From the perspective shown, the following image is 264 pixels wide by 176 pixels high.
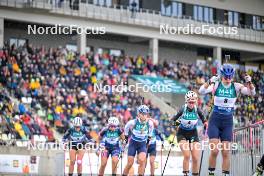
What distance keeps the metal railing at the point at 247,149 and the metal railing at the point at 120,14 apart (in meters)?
25.4

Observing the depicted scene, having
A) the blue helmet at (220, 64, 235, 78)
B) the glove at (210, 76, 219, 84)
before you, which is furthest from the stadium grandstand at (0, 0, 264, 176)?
the blue helmet at (220, 64, 235, 78)

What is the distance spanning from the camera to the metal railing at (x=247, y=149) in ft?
52.2

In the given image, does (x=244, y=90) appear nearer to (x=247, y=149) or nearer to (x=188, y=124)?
(x=188, y=124)

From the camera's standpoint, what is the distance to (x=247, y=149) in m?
16.4

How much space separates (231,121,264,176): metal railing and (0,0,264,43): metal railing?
2544 centimetres

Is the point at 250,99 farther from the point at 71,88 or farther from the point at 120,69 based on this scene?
the point at 71,88

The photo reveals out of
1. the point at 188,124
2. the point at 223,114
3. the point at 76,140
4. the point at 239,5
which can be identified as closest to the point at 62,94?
the point at 76,140

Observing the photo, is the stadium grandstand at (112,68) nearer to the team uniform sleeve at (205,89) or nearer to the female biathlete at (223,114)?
the female biathlete at (223,114)

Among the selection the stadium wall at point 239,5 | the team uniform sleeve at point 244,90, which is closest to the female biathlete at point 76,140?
the team uniform sleeve at point 244,90

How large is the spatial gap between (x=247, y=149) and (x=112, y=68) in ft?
80.9

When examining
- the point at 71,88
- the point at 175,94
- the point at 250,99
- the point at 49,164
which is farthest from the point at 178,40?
the point at 49,164

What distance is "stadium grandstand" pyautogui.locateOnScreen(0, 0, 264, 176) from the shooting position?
27.2 m

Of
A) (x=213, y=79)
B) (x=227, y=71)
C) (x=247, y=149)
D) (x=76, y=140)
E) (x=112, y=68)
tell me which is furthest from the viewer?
(x=112, y=68)

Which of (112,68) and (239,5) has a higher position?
(239,5)
